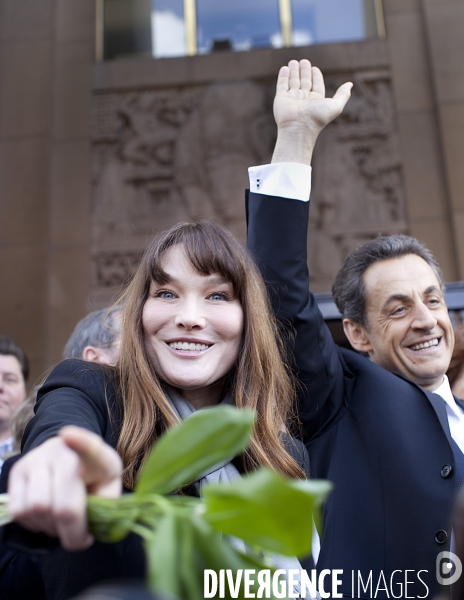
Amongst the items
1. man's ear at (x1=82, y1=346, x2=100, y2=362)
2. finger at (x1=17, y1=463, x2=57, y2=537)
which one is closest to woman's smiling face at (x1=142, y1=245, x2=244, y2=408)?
finger at (x1=17, y1=463, x2=57, y2=537)

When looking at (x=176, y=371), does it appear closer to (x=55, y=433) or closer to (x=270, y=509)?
(x=55, y=433)

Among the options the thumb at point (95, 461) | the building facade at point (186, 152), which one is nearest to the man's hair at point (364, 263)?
the thumb at point (95, 461)

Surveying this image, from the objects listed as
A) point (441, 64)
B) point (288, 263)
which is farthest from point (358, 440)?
point (441, 64)

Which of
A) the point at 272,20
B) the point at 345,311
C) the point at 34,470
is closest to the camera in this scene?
the point at 34,470

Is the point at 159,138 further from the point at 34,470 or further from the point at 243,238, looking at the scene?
the point at 34,470

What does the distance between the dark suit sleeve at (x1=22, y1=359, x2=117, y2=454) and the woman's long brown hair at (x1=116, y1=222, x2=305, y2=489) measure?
1.4 inches

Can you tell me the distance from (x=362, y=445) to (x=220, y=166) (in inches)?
182

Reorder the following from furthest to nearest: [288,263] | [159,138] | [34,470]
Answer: [159,138] → [288,263] → [34,470]

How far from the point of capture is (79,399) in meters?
1.22

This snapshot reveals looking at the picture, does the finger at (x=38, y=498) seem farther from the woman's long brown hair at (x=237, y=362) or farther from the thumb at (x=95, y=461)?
the woman's long brown hair at (x=237, y=362)

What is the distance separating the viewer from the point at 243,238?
19.2ft

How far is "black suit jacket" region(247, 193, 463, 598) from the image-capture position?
1.59 m

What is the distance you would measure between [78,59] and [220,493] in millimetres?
6789

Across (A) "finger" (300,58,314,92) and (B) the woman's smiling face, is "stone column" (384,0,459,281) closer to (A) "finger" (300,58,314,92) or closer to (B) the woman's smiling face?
(A) "finger" (300,58,314,92)
